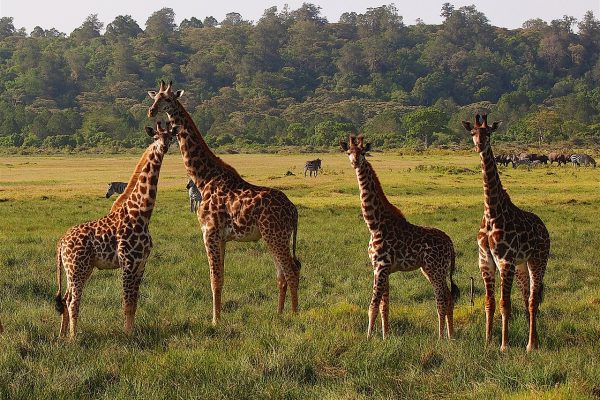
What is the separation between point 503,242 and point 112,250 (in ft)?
14.7

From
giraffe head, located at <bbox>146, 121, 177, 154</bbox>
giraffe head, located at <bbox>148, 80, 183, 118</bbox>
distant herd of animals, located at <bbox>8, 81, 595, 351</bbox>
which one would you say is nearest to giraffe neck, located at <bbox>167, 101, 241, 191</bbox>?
giraffe head, located at <bbox>148, 80, 183, 118</bbox>

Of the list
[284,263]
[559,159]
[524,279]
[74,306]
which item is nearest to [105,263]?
[74,306]

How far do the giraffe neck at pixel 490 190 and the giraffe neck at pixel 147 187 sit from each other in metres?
3.82

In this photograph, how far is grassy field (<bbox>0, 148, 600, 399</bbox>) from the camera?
675 cm

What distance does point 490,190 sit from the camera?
8.68 metres

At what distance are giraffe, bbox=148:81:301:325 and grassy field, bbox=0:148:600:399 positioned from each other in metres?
0.64

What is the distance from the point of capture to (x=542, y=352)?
7953 mm

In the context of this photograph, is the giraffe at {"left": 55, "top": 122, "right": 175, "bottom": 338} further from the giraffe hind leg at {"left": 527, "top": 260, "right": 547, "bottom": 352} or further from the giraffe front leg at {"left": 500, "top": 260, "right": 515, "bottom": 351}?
the giraffe hind leg at {"left": 527, "top": 260, "right": 547, "bottom": 352}

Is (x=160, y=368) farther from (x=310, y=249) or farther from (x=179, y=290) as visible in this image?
(x=310, y=249)

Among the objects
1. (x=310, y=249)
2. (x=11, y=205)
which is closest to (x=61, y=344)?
(x=310, y=249)

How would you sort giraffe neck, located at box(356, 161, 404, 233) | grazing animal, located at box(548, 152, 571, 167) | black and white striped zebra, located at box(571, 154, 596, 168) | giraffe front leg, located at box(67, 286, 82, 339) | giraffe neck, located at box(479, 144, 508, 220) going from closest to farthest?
1. giraffe front leg, located at box(67, 286, 82, 339)
2. giraffe neck, located at box(479, 144, 508, 220)
3. giraffe neck, located at box(356, 161, 404, 233)
4. black and white striped zebra, located at box(571, 154, 596, 168)
5. grazing animal, located at box(548, 152, 571, 167)

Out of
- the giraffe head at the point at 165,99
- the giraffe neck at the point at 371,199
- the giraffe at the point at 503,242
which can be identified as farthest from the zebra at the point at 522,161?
the giraffe neck at the point at 371,199

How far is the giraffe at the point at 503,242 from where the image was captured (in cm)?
848

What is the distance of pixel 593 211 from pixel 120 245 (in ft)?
69.1
